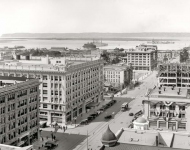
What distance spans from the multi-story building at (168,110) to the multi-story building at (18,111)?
1076 inches

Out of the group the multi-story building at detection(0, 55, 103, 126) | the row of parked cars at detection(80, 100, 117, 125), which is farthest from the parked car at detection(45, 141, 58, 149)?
the row of parked cars at detection(80, 100, 117, 125)

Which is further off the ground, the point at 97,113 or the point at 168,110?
the point at 168,110

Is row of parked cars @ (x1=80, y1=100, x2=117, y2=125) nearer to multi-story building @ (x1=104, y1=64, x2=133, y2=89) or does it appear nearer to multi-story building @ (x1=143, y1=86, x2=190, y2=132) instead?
multi-story building @ (x1=143, y1=86, x2=190, y2=132)

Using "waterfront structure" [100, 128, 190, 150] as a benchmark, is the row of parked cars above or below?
below

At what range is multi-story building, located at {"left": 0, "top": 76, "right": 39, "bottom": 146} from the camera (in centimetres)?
6594

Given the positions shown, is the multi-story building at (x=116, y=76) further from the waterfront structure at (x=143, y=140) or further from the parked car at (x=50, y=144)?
the waterfront structure at (x=143, y=140)

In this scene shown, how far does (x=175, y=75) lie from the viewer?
121 m

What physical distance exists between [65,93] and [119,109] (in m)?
25.2

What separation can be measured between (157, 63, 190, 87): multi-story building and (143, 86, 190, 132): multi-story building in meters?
38.2

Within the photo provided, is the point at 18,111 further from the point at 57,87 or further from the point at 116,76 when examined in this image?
the point at 116,76

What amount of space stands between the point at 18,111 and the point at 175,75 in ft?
224

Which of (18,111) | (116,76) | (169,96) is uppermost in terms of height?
(169,96)

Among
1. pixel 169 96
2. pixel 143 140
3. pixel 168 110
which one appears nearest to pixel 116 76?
pixel 169 96

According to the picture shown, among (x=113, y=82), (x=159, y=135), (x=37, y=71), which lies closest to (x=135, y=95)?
(x=113, y=82)
